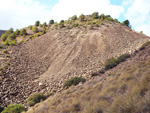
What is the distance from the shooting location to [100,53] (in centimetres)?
2127

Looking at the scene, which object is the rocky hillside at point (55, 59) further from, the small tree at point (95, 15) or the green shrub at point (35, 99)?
the small tree at point (95, 15)

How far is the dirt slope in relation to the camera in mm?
14474

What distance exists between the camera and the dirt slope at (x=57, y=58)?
14474 millimetres

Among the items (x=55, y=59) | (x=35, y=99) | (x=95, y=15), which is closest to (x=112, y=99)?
(x=35, y=99)

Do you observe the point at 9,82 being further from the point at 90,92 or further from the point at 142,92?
the point at 142,92

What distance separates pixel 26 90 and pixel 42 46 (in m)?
14.4

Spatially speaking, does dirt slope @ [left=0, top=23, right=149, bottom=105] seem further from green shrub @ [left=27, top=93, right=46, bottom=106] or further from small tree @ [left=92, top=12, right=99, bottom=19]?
small tree @ [left=92, top=12, right=99, bottom=19]

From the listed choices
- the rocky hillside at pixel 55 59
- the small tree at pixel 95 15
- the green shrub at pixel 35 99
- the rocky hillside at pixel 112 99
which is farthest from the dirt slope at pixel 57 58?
the small tree at pixel 95 15

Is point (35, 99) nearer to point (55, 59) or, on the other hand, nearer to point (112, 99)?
point (112, 99)

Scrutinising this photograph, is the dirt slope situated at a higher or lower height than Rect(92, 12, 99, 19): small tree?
lower

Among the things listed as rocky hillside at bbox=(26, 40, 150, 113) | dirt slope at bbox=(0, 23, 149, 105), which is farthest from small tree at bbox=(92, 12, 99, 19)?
rocky hillside at bbox=(26, 40, 150, 113)

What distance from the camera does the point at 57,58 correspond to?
22.1 m

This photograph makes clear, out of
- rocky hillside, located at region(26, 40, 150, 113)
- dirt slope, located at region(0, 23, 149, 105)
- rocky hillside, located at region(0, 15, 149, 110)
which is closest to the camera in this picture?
rocky hillside, located at region(26, 40, 150, 113)

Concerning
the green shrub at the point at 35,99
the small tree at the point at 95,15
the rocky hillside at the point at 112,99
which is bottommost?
the green shrub at the point at 35,99
